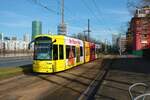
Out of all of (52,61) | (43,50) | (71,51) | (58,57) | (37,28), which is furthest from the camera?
(37,28)

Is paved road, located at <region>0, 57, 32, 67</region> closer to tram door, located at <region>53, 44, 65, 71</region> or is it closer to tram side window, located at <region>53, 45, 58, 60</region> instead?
tram door, located at <region>53, 44, 65, 71</region>

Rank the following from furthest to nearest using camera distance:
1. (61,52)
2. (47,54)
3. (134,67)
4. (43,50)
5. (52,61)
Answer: (134,67) → (61,52) → (43,50) → (47,54) → (52,61)

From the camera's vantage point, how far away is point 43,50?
25781mm

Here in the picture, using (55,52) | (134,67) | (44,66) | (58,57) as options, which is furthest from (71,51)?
(134,67)

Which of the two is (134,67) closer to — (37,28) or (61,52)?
(61,52)

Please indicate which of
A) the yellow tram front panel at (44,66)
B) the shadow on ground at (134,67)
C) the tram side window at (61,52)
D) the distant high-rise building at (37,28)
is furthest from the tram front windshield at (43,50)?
the distant high-rise building at (37,28)

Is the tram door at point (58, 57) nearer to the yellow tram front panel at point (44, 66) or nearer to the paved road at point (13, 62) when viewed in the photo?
the yellow tram front panel at point (44, 66)

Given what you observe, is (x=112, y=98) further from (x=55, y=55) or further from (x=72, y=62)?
(x=72, y=62)

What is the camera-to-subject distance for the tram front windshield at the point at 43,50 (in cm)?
2567

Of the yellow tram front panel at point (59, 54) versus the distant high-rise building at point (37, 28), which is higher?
the distant high-rise building at point (37, 28)

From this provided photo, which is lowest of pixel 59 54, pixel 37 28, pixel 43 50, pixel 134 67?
pixel 134 67

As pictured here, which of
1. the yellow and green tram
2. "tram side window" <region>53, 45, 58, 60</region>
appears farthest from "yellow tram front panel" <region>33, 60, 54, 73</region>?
"tram side window" <region>53, 45, 58, 60</region>

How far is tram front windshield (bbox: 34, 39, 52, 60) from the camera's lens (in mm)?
25672

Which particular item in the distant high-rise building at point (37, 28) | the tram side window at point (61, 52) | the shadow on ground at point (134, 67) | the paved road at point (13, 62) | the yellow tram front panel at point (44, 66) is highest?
the distant high-rise building at point (37, 28)
